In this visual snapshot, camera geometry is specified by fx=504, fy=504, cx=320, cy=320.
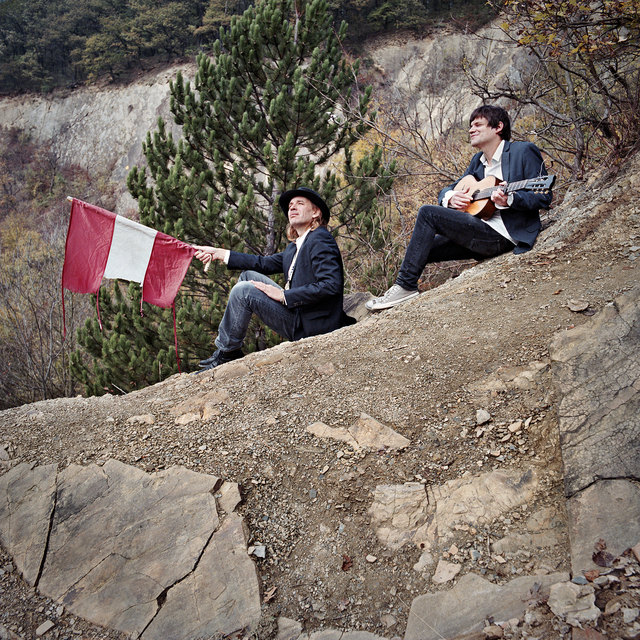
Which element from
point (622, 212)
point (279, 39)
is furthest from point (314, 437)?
point (279, 39)

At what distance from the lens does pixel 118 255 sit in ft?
11.6

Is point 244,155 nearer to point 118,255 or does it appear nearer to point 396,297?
point 118,255

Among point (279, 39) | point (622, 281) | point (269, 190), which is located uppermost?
point (279, 39)

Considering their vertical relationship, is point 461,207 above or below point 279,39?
below

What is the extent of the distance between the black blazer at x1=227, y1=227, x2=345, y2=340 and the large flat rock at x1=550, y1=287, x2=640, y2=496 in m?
1.45

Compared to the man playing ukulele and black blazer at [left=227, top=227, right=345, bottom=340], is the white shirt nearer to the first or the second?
the man playing ukulele

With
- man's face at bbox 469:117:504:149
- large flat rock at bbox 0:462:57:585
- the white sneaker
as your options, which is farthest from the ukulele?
large flat rock at bbox 0:462:57:585

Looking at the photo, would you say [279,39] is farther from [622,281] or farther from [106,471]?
[106,471]

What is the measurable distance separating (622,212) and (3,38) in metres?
35.2

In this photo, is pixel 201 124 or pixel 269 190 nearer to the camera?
pixel 201 124

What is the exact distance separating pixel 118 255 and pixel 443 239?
2330 millimetres

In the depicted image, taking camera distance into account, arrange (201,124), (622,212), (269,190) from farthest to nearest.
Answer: (269,190) < (201,124) < (622,212)

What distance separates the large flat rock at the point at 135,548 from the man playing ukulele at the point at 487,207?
2.10 m

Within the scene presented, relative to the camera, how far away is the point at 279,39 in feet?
22.2
